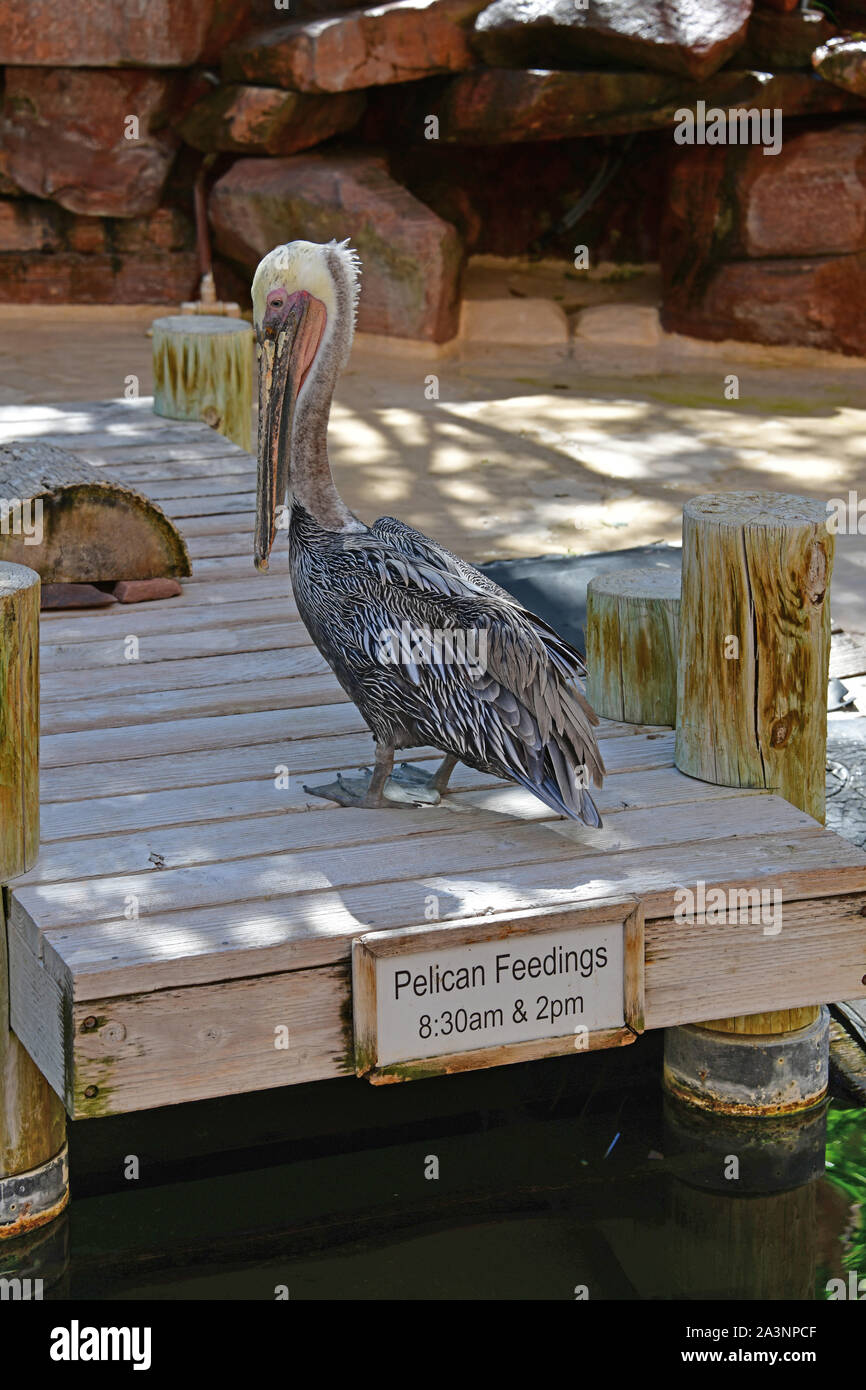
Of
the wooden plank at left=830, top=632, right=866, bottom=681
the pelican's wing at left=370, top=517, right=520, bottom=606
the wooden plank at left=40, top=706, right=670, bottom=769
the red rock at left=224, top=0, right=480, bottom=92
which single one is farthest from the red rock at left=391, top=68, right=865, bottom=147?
the pelican's wing at left=370, top=517, right=520, bottom=606

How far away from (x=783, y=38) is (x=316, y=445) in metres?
7.29

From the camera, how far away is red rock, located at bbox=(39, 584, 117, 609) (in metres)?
4.59

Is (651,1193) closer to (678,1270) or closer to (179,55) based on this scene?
(678,1270)

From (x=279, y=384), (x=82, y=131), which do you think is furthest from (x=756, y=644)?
(x=82, y=131)

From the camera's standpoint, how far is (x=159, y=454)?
19.6ft

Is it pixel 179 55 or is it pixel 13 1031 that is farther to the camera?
pixel 179 55

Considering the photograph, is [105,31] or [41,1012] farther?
[105,31]

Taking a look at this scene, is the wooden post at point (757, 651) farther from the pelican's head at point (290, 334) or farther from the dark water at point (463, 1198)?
the pelican's head at point (290, 334)

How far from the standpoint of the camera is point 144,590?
467 cm

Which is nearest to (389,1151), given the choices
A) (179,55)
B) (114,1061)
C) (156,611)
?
(114,1061)

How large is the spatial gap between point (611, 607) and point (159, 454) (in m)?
2.58

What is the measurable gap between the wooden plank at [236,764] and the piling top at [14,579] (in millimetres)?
574

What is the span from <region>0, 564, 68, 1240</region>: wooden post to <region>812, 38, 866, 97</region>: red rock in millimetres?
7658

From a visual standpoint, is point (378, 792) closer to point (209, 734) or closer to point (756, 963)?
point (209, 734)
